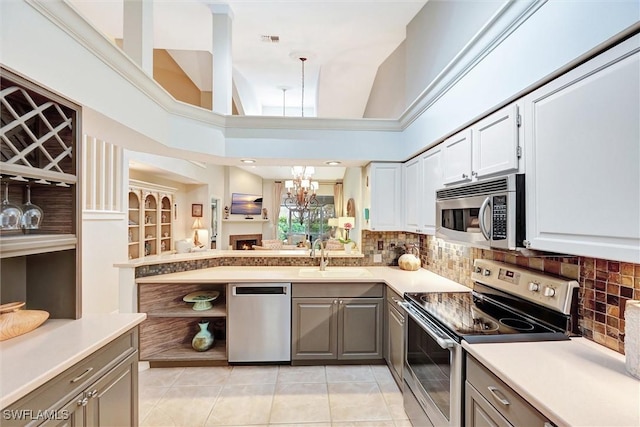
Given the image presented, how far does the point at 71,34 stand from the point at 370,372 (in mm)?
3388

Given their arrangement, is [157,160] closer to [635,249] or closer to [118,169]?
[118,169]

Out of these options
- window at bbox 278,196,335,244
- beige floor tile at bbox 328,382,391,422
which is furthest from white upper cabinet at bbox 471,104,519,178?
window at bbox 278,196,335,244

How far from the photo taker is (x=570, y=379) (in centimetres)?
115

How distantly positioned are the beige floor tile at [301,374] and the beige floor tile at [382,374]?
1.65 ft

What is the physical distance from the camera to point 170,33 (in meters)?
3.48

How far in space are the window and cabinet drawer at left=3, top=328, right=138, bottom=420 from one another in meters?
9.07

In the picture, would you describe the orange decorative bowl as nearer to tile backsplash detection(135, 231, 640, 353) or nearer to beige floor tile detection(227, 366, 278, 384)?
tile backsplash detection(135, 231, 640, 353)

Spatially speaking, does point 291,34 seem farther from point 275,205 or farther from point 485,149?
point 275,205

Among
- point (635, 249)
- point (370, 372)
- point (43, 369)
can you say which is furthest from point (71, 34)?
point (370, 372)

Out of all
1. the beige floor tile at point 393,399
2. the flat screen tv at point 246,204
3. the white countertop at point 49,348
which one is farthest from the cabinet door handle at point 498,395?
the flat screen tv at point 246,204

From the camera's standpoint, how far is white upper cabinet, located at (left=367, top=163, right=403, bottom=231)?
3.35 metres

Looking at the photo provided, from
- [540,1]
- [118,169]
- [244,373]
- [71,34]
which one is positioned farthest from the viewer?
[118,169]

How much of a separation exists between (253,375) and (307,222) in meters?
8.04

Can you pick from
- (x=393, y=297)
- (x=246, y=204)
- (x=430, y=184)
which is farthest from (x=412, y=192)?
(x=246, y=204)
